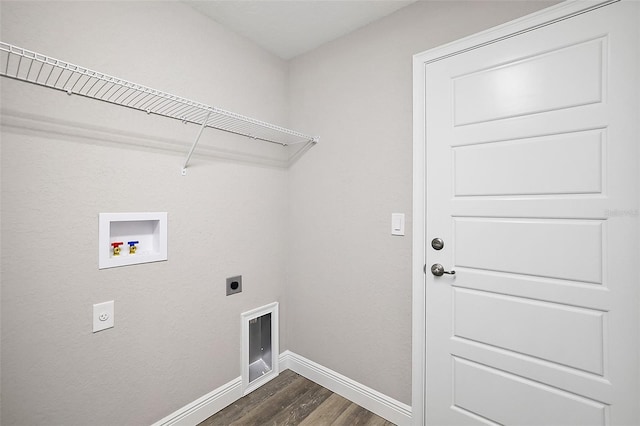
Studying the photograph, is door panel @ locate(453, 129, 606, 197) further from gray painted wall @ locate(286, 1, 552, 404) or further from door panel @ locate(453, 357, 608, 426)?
door panel @ locate(453, 357, 608, 426)

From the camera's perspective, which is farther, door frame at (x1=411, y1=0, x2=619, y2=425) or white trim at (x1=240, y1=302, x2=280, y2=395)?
white trim at (x1=240, y1=302, x2=280, y2=395)

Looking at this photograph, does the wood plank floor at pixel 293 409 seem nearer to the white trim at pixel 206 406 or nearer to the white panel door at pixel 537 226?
the white trim at pixel 206 406

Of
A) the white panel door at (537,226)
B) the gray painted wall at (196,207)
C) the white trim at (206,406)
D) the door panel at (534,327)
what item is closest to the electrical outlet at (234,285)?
the gray painted wall at (196,207)

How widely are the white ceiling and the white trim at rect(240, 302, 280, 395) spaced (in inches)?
75.1

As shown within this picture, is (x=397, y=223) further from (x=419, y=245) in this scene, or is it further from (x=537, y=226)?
(x=537, y=226)

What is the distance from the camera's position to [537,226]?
→ 1.28m

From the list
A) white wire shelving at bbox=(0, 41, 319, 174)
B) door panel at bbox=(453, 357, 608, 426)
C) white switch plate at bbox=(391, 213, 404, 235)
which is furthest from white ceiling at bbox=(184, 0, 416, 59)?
door panel at bbox=(453, 357, 608, 426)

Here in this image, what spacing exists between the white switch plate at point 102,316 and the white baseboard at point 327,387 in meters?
0.65

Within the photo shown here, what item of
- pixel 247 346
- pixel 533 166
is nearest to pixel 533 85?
pixel 533 166

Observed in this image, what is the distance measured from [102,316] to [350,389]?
1.52 metres

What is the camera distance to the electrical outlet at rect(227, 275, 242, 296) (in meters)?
1.88

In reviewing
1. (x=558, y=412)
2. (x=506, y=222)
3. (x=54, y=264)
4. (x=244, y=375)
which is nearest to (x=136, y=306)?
(x=54, y=264)

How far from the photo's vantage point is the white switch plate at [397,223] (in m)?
1.70

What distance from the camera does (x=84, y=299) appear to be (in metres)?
1.31
